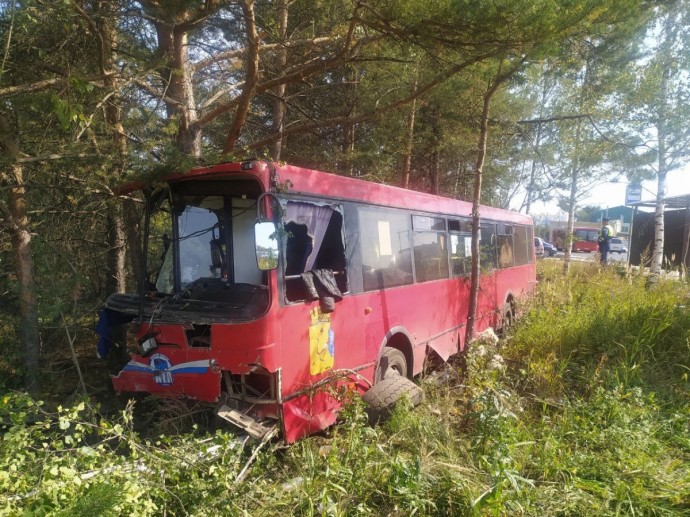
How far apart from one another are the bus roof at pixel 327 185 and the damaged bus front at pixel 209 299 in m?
0.02

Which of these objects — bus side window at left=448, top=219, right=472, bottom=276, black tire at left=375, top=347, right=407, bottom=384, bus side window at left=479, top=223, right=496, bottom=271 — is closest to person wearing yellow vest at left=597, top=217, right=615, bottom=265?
bus side window at left=479, top=223, right=496, bottom=271

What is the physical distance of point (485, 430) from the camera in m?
3.79

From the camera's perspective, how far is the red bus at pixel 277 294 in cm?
375

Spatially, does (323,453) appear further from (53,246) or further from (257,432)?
(53,246)

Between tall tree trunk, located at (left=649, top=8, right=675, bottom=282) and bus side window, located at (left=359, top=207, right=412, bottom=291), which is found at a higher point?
tall tree trunk, located at (left=649, top=8, right=675, bottom=282)

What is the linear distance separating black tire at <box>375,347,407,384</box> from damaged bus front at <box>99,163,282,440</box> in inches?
63.4

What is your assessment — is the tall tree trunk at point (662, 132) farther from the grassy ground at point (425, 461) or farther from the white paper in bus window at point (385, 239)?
the white paper in bus window at point (385, 239)

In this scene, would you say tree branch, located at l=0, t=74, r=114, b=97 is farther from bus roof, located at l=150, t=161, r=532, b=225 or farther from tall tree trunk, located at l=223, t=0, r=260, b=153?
tall tree trunk, located at l=223, t=0, r=260, b=153

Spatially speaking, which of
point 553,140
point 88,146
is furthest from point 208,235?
point 553,140

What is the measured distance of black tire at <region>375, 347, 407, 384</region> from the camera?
5.09 metres

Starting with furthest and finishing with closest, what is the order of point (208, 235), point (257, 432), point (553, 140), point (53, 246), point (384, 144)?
point (553, 140), point (384, 144), point (53, 246), point (208, 235), point (257, 432)

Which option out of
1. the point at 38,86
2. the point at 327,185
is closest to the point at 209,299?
the point at 327,185

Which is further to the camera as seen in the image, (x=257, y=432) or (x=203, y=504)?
(x=257, y=432)

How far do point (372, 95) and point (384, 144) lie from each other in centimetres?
169
